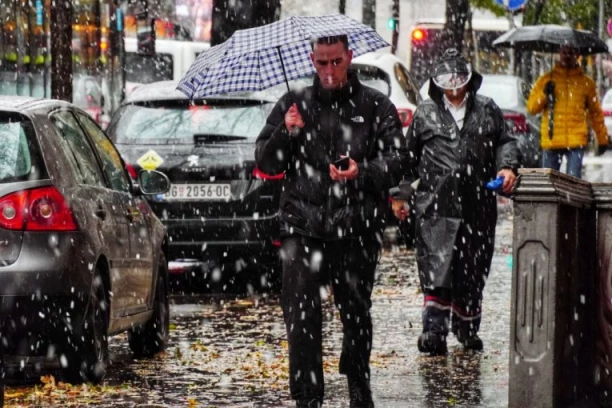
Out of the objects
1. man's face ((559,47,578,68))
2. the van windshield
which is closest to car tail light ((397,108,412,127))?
man's face ((559,47,578,68))

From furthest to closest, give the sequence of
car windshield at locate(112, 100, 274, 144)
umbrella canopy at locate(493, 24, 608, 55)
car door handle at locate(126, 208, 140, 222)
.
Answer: umbrella canopy at locate(493, 24, 608, 55), car windshield at locate(112, 100, 274, 144), car door handle at locate(126, 208, 140, 222)

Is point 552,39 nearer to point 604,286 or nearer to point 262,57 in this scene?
point 262,57

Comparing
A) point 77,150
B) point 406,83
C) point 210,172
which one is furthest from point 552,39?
point 77,150

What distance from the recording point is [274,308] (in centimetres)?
1330

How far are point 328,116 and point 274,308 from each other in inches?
225

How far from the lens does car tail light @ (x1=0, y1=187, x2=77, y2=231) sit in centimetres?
841

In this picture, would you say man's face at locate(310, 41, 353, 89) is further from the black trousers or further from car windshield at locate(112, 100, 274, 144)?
car windshield at locate(112, 100, 274, 144)

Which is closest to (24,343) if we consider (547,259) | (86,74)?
(547,259)

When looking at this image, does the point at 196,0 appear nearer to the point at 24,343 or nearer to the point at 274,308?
the point at 274,308

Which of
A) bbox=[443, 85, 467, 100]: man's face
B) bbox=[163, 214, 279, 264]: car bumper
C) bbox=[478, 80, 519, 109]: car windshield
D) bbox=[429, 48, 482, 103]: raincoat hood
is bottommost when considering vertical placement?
bbox=[163, 214, 279, 264]: car bumper

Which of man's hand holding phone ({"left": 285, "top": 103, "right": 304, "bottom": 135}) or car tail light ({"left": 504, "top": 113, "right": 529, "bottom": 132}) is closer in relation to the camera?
man's hand holding phone ({"left": 285, "top": 103, "right": 304, "bottom": 135})

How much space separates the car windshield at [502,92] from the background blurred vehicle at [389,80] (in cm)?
948

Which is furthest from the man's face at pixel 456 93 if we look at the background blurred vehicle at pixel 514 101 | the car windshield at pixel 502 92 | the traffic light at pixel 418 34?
the traffic light at pixel 418 34

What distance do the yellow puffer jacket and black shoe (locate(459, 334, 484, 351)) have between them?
6348 millimetres
